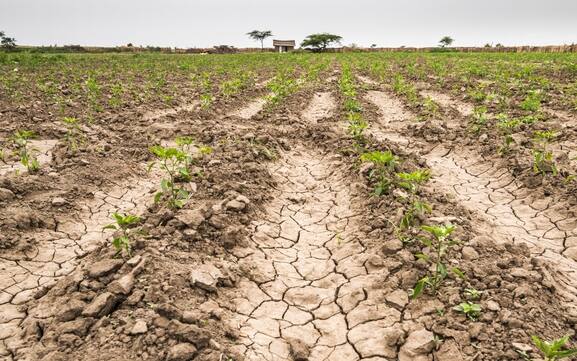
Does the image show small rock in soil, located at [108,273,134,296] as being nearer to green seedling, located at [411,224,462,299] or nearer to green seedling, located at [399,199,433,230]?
green seedling, located at [411,224,462,299]

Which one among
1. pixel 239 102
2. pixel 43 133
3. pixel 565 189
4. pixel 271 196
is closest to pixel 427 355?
pixel 271 196

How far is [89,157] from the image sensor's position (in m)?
5.57

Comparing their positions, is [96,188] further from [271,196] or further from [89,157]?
[271,196]

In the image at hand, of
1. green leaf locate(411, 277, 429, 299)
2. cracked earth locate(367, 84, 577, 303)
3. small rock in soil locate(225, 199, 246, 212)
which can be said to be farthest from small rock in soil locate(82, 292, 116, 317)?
cracked earth locate(367, 84, 577, 303)

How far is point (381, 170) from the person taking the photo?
4.66 metres

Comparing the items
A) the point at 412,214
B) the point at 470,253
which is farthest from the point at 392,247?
the point at 470,253

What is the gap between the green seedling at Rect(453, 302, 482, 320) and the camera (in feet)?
8.41

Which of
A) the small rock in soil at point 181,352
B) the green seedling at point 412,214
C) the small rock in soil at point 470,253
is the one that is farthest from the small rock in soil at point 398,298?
the small rock in soil at point 181,352

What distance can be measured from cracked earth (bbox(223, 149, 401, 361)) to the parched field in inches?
0.6

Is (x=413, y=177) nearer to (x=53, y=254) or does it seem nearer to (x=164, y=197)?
(x=164, y=197)

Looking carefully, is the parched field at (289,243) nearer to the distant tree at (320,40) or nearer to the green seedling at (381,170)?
the green seedling at (381,170)

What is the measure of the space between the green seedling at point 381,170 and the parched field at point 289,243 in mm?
26

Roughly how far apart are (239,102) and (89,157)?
16.7 ft

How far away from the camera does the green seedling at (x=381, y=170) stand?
14.0 ft
